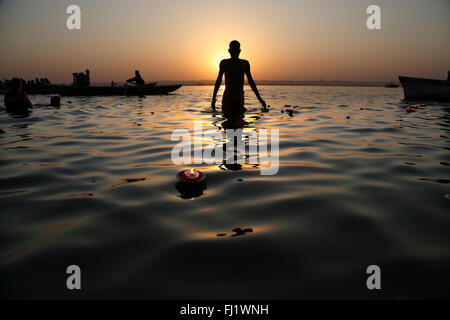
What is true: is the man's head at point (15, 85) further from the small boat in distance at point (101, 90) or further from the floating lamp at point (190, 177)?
the small boat in distance at point (101, 90)

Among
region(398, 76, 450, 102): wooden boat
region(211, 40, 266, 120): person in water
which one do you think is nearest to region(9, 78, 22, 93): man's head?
region(211, 40, 266, 120): person in water

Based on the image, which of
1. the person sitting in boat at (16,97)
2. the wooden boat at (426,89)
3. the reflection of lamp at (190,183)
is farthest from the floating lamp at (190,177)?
the wooden boat at (426,89)

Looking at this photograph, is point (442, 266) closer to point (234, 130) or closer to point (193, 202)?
point (193, 202)

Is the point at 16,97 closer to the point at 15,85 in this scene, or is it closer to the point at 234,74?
the point at 15,85

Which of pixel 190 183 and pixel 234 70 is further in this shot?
pixel 234 70

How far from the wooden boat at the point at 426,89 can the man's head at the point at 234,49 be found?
2205 cm

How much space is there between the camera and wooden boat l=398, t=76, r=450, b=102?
22344 mm

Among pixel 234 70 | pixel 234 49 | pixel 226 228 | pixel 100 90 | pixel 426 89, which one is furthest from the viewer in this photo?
pixel 100 90

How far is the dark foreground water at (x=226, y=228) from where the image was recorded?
192 centimetres

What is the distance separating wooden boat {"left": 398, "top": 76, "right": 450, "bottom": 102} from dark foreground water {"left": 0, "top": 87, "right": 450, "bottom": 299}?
73.7 feet

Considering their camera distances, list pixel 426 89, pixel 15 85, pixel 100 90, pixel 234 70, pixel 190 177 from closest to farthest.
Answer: pixel 190 177, pixel 234 70, pixel 15 85, pixel 426 89, pixel 100 90

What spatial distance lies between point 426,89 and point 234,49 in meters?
22.5

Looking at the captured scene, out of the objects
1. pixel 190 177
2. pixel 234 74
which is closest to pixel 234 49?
pixel 234 74

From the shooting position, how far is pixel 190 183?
11.9 feet
